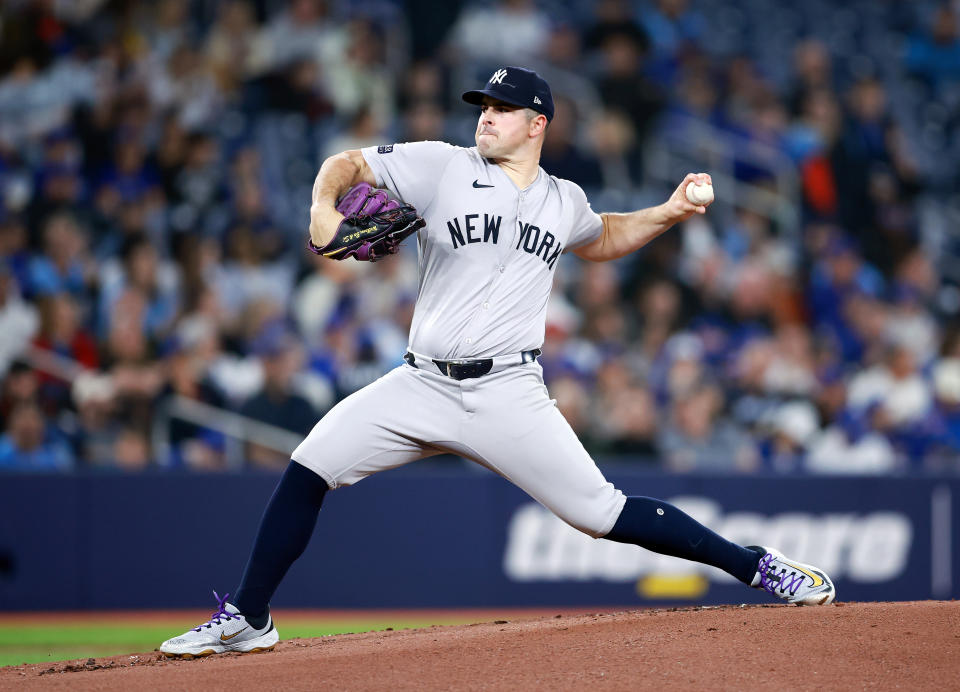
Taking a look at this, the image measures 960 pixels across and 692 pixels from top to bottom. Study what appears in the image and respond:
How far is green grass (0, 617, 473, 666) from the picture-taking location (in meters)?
6.77

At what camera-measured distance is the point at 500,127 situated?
174 inches

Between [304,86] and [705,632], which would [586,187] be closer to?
[304,86]

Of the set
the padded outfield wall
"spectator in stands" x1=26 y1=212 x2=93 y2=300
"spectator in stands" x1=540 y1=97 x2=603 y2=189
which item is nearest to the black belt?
the padded outfield wall

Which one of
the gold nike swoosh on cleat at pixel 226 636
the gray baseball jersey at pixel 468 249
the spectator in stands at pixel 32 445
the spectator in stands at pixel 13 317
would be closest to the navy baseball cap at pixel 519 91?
the gray baseball jersey at pixel 468 249

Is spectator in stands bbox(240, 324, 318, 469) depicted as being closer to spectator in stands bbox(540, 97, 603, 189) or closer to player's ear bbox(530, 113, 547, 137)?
spectator in stands bbox(540, 97, 603, 189)

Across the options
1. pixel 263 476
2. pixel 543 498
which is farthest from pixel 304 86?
pixel 543 498

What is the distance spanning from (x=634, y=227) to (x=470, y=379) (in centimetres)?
99

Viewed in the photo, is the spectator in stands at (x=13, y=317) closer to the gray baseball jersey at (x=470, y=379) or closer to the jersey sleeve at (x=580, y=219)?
the gray baseball jersey at (x=470, y=379)

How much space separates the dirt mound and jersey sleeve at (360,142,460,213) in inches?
63.0

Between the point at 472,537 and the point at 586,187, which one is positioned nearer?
the point at 472,537

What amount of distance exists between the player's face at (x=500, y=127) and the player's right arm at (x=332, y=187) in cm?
44

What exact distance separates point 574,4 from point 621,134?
2.15 m

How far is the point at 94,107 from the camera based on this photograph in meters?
10.5

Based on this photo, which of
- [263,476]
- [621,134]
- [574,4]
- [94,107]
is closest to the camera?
[263,476]
